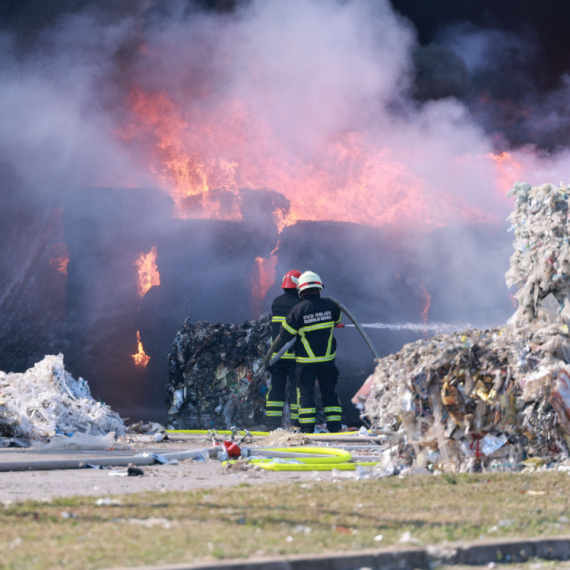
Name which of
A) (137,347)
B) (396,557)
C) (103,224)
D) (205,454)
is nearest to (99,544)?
(396,557)

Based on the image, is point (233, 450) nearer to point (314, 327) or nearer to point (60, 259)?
point (314, 327)

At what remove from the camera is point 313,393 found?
375 inches

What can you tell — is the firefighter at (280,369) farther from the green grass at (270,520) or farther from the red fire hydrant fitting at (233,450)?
the green grass at (270,520)

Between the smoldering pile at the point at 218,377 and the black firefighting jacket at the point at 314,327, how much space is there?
3.00m

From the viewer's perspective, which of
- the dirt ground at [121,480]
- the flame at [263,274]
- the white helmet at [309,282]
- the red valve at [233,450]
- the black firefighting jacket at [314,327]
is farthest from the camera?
the flame at [263,274]

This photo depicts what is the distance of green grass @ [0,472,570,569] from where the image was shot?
251 cm

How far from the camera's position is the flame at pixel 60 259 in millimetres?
23456

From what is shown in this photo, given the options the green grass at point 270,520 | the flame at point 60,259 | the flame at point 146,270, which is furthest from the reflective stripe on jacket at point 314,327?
the flame at point 60,259

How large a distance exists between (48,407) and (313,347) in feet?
11.9

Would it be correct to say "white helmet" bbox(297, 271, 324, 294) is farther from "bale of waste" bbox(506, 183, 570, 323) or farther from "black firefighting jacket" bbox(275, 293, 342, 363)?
"bale of waste" bbox(506, 183, 570, 323)

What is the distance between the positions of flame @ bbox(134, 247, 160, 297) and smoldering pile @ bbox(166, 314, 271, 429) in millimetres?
9794

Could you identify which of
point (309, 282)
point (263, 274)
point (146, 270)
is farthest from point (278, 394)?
point (146, 270)

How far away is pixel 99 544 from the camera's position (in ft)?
8.49

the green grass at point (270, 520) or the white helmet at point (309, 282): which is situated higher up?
the white helmet at point (309, 282)
